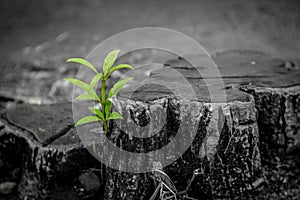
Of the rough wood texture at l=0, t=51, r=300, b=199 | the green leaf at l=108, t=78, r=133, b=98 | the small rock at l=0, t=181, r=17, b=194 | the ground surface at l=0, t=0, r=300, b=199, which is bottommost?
the small rock at l=0, t=181, r=17, b=194

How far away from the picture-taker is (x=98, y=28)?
3.90 m

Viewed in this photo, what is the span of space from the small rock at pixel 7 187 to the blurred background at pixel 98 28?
81cm

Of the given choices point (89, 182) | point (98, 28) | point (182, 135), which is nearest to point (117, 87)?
point (182, 135)

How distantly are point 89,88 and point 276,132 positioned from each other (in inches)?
37.8

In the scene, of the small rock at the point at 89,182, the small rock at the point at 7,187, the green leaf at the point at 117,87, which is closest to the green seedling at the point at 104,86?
the green leaf at the point at 117,87

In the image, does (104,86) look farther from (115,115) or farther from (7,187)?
(7,187)

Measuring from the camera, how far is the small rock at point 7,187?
170 cm

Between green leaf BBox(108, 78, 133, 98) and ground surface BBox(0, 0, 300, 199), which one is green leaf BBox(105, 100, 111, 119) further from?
ground surface BBox(0, 0, 300, 199)

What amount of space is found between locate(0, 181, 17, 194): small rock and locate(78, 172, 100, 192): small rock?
1.40ft

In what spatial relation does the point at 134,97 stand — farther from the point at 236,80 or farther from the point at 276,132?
the point at 276,132

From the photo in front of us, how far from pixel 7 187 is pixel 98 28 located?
2.60 m

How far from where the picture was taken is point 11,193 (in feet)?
5.57

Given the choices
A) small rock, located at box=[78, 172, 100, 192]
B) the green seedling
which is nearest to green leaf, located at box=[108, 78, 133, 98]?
the green seedling

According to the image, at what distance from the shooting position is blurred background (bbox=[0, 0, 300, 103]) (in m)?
2.92
